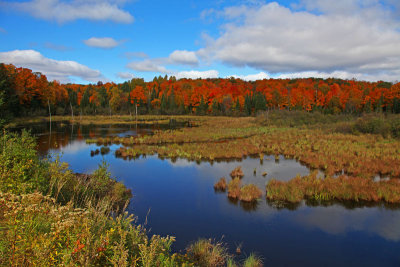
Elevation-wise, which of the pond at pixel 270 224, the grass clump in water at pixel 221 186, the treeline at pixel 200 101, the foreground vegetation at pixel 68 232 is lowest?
the pond at pixel 270 224

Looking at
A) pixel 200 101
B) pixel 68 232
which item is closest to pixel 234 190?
pixel 68 232

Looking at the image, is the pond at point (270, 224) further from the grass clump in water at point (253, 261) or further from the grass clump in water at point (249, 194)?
the grass clump in water at point (249, 194)

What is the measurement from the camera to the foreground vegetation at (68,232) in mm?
4371

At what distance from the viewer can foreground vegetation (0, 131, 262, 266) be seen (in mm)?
4371

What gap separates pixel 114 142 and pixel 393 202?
95.1 feet

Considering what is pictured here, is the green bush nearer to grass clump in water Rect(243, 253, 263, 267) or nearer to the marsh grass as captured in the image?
grass clump in water Rect(243, 253, 263, 267)

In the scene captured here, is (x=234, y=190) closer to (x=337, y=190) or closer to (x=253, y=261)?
(x=337, y=190)

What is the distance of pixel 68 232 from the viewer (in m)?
4.45

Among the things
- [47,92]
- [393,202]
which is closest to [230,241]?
[393,202]

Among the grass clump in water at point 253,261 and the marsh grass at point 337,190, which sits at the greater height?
the marsh grass at point 337,190

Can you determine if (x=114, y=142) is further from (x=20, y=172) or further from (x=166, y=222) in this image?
(x=20, y=172)

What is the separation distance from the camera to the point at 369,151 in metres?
23.0

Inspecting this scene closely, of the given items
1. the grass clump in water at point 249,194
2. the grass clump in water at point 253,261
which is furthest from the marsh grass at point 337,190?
the grass clump in water at point 253,261

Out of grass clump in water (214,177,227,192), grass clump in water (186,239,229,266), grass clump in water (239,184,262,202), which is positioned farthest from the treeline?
grass clump in water (186,239,229,266)
